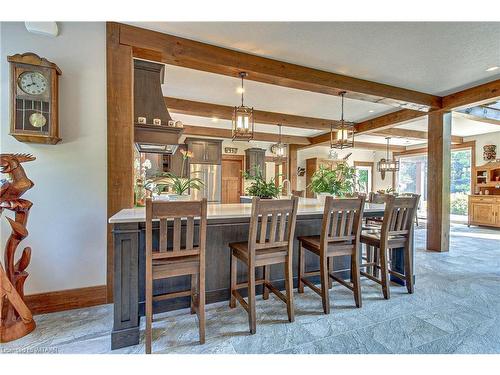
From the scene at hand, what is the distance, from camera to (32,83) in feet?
6.90

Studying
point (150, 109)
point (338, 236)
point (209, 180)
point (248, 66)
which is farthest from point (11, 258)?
point (209, 180)

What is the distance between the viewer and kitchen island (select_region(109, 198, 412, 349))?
1779mm

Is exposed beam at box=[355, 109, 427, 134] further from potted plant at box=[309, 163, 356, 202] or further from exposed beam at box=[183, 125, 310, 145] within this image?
potted plant at box=[309, 163, 356, 202]

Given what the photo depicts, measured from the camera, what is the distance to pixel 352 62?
3.11 meters

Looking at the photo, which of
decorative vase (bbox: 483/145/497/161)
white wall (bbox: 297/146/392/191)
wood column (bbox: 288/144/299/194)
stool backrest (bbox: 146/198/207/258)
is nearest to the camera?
stool backrest (bbox: 146/198/207/258)

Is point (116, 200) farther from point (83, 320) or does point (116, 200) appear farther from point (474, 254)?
point (474, 254)

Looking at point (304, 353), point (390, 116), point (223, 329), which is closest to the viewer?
point (304, 353)

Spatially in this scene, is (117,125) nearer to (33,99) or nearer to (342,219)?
(33,99)

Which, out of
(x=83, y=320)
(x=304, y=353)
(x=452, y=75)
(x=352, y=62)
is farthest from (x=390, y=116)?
(x=83, y=320)

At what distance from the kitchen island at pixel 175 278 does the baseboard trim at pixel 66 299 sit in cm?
52

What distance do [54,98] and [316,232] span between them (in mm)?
2904

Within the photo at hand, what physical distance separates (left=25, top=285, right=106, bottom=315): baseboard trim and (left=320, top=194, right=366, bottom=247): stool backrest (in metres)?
2.17

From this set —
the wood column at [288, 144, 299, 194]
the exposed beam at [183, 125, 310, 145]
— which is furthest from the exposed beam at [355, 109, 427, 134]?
the wood column at [288, 144, 299, 194]
